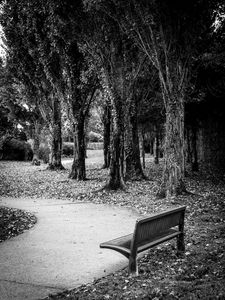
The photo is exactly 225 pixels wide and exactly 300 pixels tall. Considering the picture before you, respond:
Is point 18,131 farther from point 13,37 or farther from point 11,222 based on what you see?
point 11,222

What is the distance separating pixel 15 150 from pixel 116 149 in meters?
28.1

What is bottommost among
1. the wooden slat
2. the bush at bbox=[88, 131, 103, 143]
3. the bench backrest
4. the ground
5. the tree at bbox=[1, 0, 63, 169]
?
the ground

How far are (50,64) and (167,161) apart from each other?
10.8 meters

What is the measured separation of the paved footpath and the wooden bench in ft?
1.80

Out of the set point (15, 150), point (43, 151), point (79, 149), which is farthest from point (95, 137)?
point (79, 149)

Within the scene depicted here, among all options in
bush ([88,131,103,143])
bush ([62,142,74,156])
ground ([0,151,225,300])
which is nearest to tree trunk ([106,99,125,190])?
ground ([0,151,225,300])

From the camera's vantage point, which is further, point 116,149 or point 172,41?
point 116,149

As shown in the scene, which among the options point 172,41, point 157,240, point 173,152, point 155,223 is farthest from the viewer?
point 173,152

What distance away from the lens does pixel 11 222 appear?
9180 mm

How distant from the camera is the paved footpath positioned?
4.94 metres

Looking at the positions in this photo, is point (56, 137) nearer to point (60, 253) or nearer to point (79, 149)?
point (79, 149)

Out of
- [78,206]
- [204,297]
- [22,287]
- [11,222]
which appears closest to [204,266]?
[204,297]

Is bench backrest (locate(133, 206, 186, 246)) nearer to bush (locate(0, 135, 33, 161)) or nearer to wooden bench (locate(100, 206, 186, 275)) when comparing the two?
wooden bench (locate(100, 206, 186, 275))

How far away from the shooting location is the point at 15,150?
131 ft
